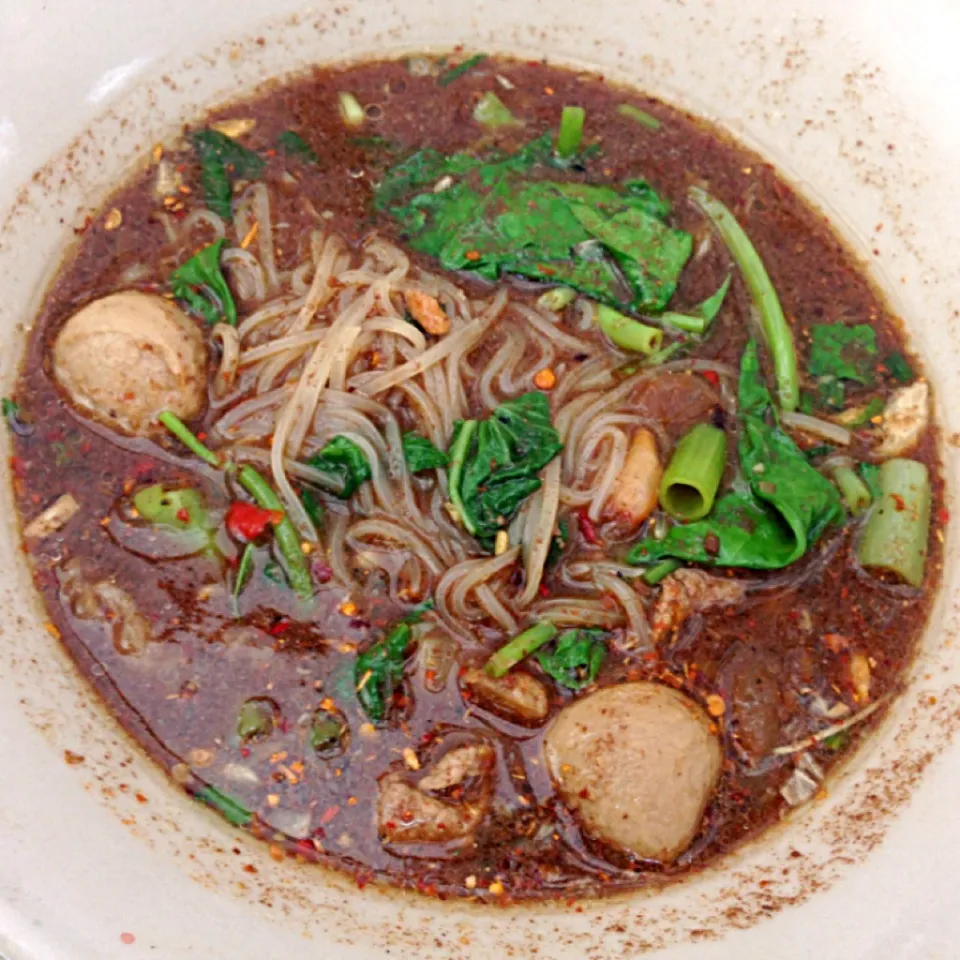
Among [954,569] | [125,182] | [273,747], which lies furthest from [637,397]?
[125,182]

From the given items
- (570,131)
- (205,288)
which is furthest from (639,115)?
(205,288)

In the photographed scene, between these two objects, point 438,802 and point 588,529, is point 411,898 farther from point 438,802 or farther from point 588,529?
point 588,529

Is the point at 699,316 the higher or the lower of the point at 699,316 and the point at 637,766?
the higher

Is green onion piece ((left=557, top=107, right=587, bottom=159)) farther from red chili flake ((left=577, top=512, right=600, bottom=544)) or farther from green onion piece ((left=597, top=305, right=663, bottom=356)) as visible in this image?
red chili flake ((left=577, top=512, right=600, bottom=544))

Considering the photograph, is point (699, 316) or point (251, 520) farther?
point (699, 316)

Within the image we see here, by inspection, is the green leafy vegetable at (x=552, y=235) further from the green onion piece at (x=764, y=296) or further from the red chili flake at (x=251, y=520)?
the red chili flake at (x=251, y=520)

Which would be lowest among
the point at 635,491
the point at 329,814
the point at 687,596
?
the point at 329,814
